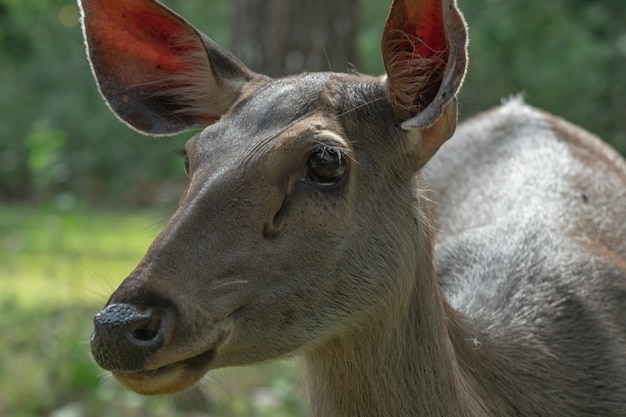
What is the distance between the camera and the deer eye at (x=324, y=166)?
3.17 meters

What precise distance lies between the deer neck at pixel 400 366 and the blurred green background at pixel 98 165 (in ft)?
A: 1.26

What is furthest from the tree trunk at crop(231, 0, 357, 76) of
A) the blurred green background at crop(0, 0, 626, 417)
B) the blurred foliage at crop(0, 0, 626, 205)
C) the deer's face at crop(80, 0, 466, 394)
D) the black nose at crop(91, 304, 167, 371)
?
the black nose at crop(91, 304, 167, 371)

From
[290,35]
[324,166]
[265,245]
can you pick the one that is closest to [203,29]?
[290,35]

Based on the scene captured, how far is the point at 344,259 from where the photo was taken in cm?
322

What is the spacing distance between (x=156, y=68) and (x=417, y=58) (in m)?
1.05

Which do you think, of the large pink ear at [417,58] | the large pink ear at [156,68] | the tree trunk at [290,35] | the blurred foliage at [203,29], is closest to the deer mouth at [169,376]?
the large pink ear at [417,58]

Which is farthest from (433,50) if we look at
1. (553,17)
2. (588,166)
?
(553,17)

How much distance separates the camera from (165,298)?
2.83 meters

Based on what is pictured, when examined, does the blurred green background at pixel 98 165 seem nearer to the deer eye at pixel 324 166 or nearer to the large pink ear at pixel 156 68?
the large pink ear at pixel 156 68

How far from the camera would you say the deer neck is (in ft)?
11.3

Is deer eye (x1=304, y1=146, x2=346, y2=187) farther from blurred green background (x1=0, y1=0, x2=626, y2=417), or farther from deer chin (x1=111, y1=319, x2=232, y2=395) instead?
blurred green background (x1=0, y1=0, x2=626, y2=417)

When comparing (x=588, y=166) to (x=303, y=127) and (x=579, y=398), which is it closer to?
(x=579, y=398)

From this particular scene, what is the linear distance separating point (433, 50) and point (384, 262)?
68 cm

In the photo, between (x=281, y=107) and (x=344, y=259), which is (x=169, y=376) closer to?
(x=344, y=259)
